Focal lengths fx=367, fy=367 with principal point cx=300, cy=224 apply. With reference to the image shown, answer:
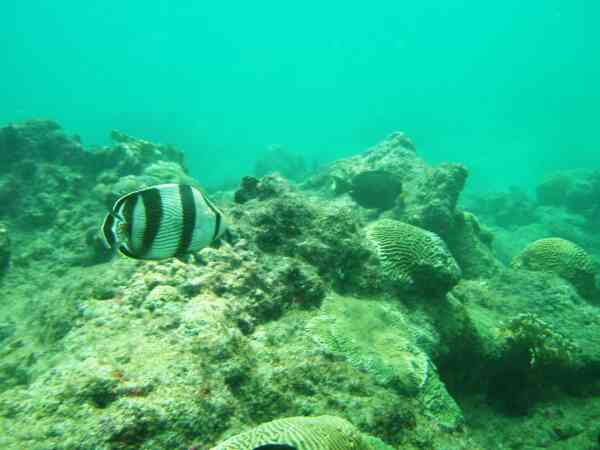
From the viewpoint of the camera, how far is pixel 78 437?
1738 mm

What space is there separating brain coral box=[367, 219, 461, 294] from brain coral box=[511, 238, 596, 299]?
11.8 feet

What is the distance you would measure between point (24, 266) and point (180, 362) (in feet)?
25.9

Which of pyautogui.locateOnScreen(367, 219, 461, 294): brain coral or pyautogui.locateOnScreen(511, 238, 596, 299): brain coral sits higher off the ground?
pyautogui.locateOnScreen(511, 238, 596, 299): brain coral

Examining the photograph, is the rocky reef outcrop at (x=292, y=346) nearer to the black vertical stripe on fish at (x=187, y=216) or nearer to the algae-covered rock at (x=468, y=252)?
the black vertical stripe on fish at (x=187, y=216)

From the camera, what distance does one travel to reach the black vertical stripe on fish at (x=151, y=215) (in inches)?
65.2

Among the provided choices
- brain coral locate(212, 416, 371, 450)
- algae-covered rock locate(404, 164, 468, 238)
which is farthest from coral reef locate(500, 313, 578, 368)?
brain coral locate(212, 416, 371, 450)

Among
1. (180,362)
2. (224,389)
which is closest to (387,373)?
(224,389)

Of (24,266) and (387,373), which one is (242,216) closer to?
(387,373)

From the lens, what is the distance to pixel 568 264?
21.8 ft

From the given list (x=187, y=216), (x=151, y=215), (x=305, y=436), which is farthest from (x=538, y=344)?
(x=151, y=215)

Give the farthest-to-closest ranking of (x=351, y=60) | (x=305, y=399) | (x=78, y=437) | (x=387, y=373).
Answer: (x=351, y=60) → (x=387, y=373) → (x=305, y=399) → (x=78, y=437)

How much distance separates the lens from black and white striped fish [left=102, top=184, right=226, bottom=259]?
1.63m

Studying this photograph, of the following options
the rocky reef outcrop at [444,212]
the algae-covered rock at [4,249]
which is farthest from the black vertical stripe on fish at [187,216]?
the algae-covered rock at [4,249]

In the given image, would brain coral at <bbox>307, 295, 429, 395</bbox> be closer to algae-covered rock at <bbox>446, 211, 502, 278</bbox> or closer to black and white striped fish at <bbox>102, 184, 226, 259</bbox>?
black and white striped fish at <bbox>102, 184, 226, 259</bbox>
